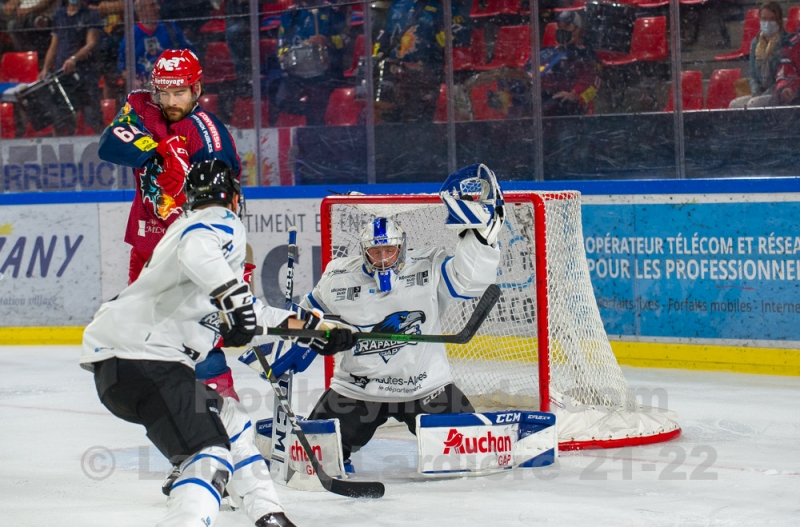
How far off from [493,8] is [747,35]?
1.34 m

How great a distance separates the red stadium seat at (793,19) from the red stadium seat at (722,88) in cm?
31

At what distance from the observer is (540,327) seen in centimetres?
411

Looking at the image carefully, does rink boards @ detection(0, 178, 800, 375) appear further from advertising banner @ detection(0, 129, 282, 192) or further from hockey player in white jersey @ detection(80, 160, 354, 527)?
hockey player in white jersey @ detection(80, 160, 354, 527)

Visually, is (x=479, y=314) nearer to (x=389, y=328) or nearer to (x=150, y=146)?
(x=389, y=328)

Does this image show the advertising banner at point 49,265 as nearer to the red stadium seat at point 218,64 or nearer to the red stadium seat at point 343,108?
the red stadium seat at point 218,64

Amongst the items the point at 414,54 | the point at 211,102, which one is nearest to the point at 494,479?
the point at 414,54

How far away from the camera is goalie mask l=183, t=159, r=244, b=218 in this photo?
2689 millimetres

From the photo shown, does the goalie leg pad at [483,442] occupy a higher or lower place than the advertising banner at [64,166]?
lower

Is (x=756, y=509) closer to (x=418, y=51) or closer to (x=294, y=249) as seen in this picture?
(x=294, y=249)

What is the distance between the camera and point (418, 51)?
667cm

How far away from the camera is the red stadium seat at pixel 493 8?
6.38 meters

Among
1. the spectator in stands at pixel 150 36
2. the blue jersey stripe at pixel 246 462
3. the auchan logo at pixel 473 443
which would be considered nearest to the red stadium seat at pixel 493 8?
the spectator in stands at pixel 150 36

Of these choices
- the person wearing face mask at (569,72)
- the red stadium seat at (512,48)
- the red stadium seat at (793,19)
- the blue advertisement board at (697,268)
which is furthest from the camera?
the red stadium seat at (512,48)

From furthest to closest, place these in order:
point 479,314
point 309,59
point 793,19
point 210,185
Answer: point 309,59 < point 793,19 < point 479,314 < point 210,185
